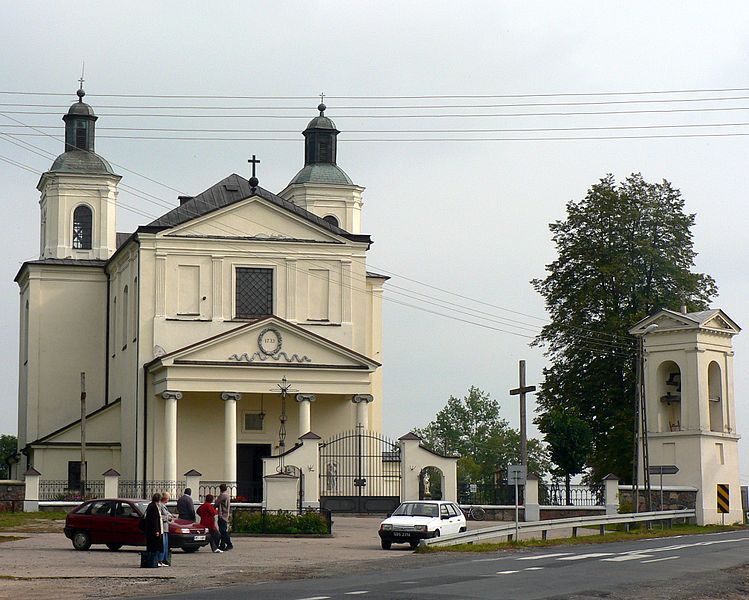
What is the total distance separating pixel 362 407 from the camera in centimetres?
5084

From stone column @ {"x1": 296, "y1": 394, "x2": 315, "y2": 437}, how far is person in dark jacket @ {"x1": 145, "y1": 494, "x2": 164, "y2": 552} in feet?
80.5

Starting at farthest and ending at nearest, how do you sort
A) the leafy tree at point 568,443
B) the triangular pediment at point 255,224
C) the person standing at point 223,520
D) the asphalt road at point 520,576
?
the triangular pediment at point 255,224 < the leafy tree at point 568,443 < the person standing at point 223,520 < the asphalt road at point 520,576

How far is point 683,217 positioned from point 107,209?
25331 mm

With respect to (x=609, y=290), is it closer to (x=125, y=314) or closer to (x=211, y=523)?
(x=125, y=314)

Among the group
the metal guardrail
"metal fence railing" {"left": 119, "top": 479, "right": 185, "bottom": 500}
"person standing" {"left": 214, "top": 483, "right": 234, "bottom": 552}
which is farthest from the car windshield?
"metal fence railing" {"left": 119, "top": 479, "right": 185, "bottom": 500}

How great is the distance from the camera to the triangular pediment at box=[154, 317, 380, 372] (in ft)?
164

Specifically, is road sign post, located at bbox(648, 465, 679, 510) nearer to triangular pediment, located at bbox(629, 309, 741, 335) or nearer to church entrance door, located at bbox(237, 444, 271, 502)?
triangular pediment, located at bbox(629, 309, 741, 335)

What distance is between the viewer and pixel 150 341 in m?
52.2

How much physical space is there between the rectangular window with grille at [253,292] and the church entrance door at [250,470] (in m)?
5.09

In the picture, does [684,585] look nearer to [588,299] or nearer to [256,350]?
[256,350]

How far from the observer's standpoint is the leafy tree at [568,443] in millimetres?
48219

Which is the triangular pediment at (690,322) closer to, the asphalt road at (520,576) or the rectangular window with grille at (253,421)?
the asphalt road at (520,576)

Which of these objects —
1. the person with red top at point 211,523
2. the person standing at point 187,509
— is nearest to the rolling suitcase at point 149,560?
the person with red top at point 211,523

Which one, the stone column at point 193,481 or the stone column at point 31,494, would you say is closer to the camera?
the stone column at point 193,481
